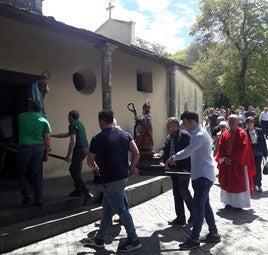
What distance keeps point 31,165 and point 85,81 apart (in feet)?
17.1

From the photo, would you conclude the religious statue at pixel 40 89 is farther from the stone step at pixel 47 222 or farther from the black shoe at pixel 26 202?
the black shoe at pixel 26 202

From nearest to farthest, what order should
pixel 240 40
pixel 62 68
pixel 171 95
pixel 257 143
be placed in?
pixel 257 143, pixel 62 68, pixel 171 95, pixel 240 40

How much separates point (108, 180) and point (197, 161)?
1206 mm

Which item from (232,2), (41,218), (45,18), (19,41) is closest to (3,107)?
(19,41)

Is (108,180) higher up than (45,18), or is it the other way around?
(45,18)

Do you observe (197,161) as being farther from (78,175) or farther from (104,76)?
(104,76)

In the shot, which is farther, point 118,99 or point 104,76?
point 118,99

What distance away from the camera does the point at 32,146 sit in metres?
6.58

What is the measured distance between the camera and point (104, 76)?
9.71 metres

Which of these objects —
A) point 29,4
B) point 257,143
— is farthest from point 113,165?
point 29,4

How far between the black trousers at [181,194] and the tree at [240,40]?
29.4m

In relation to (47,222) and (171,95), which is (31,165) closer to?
(47,222)

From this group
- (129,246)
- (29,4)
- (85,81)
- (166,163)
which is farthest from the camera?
(85,81)

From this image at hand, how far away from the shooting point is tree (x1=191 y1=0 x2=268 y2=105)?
34.5m
